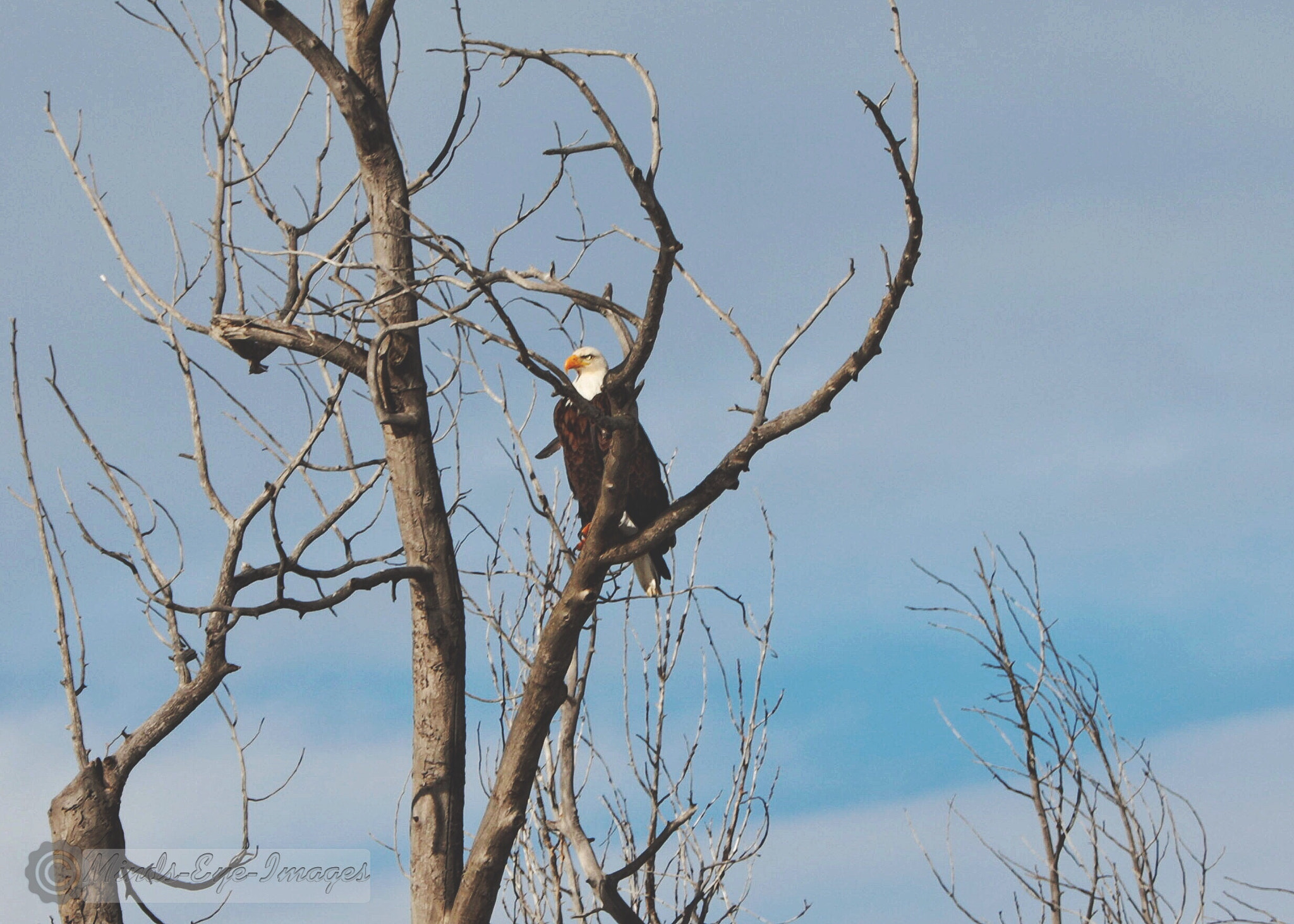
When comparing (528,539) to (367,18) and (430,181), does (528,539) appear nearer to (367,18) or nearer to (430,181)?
(430,181)

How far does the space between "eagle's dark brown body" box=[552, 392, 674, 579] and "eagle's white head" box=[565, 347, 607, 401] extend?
0.34 meters

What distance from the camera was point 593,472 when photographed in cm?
535

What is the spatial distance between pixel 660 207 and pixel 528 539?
2181mm

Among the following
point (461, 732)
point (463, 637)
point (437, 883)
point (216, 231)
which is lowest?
point (437, 883)

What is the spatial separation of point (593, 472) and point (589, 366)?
2.27ft

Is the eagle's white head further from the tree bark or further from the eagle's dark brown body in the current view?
the tree bark

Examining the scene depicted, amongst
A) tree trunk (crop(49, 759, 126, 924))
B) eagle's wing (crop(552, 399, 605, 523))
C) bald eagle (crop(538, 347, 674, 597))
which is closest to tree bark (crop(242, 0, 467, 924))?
tree trunk (crop(49, 759, 126, 924))

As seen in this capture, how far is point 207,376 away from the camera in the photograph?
167 inches

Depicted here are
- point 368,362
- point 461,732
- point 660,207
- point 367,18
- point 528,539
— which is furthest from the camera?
point 528,539

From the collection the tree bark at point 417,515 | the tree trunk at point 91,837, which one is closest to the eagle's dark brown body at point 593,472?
the tree bark at point 417,515

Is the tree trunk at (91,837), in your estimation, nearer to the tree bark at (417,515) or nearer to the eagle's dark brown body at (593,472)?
the tree bark at (417,515)

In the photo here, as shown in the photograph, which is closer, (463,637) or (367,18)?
(463,637)

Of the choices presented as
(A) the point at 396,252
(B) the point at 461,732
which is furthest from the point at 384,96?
(B) the point at 461,732

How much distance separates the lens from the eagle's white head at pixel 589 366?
18.8ft
